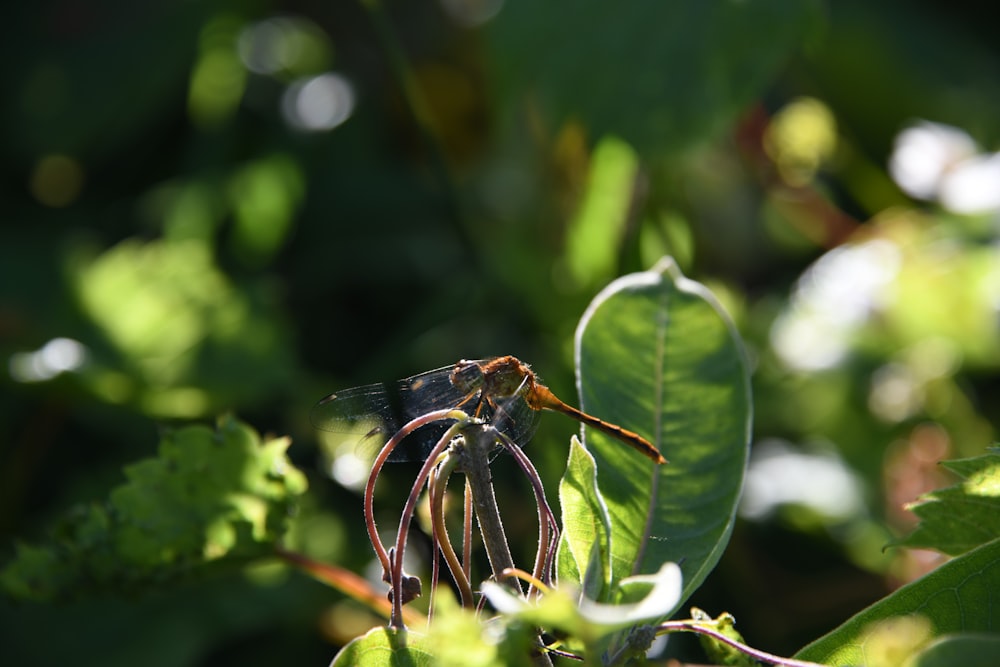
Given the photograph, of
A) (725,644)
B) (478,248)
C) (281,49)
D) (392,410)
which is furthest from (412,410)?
(281,49)

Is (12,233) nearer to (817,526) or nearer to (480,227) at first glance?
(480,227)

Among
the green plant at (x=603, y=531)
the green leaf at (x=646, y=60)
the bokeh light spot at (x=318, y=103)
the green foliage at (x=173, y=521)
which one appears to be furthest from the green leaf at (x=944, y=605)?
the bokeh light spot at (x=318, y=103)

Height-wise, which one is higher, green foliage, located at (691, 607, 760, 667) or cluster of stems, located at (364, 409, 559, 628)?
cluster of stems, located at (364, 409, 559, 628)

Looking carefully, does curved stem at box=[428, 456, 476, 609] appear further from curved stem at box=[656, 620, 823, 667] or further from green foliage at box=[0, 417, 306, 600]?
green foliage at box=[0, 417, 306, 600]

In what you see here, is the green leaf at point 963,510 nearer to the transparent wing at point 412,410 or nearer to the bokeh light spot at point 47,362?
the transparent wing at point 412,410

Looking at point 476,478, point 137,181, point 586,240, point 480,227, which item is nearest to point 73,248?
point 137,181

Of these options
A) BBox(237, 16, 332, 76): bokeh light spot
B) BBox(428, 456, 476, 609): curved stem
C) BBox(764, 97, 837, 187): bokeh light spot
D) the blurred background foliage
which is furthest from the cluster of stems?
BBox(237, 16, 332, 76): bokeh light spot
